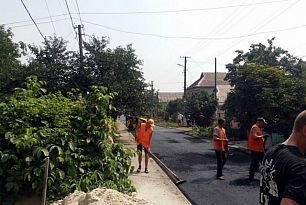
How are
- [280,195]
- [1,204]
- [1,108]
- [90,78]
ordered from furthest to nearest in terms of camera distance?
[90,78]
[1,108]
[1,204]
[280,195]

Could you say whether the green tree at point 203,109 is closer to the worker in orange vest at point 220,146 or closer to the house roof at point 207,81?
the worker in orange vest at point 220,146

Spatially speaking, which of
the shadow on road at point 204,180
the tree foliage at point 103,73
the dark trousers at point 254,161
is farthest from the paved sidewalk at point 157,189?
the tree foliage at point 103,73

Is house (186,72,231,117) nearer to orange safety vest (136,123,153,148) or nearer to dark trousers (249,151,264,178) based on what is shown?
orange safety vest (136,123,153,148)

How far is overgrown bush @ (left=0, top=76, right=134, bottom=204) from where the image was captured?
6.33 metres

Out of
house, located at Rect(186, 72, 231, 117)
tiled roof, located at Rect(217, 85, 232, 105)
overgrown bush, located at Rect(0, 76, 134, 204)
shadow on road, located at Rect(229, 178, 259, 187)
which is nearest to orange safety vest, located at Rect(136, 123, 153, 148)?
shadow on road, located at Rect(229, 178, 259, 187)

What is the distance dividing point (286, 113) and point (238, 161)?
269cm

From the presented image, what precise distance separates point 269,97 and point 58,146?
10.1 metres

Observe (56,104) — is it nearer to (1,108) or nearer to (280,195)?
(1,108)

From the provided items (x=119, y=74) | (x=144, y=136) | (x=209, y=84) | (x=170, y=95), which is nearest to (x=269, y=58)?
(x=119, y=74)

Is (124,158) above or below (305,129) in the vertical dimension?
below

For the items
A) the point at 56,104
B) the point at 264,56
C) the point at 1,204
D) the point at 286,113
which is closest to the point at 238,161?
the point at 286,113

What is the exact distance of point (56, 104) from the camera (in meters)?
7.23

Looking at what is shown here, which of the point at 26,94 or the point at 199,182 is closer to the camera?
the point at 26,94

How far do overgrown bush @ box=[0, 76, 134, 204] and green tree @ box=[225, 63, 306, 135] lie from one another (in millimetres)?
8919
